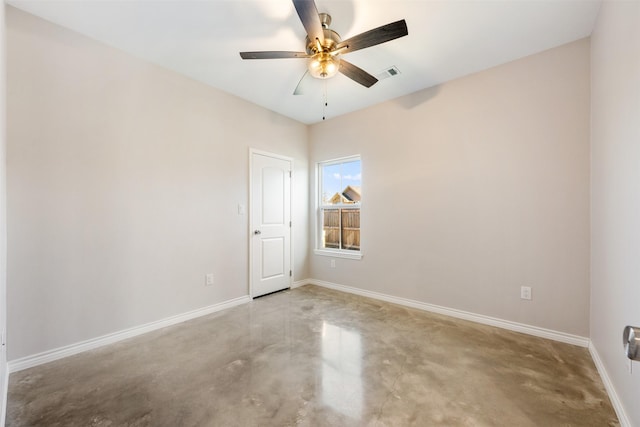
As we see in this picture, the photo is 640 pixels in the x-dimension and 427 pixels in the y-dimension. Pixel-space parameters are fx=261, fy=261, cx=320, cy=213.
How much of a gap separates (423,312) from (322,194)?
232 cm

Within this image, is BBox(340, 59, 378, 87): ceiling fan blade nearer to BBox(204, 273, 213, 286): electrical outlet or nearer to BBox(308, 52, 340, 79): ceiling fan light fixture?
BBox(308, 52, 340, 79): ceiling fan light fixture

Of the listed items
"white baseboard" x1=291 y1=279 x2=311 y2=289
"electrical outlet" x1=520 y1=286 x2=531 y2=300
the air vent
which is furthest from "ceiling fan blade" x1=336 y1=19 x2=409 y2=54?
"white baseboard" x1=291 y1=279 x2=311 y2=289

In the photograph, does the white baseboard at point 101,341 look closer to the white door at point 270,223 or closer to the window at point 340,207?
the white door at point 270,223

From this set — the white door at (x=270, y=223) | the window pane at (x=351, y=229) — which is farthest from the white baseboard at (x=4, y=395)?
the window pane at (x=351, y=229)

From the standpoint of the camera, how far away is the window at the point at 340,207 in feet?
13.0

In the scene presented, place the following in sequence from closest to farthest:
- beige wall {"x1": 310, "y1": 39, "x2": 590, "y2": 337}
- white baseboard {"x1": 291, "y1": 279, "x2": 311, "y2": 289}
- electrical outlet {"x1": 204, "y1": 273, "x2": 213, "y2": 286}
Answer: beige wall {"x1": 310, "y1": 39, "x2": 590, "y2": 337} < electrical outlet {"x1": 204, "y1": 273, "x2": 213, "y2": 286} < white baseboard {"x1": 291, "y1": 279, "x2": 311, "y2": 289}

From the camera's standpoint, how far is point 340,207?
162 inches

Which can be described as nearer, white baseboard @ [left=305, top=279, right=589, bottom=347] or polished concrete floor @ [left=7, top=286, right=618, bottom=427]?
polished concrete floor @ [left=7, top=286, right=618, bottom=427]

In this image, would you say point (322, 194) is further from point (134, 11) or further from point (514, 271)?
point (134, 11)

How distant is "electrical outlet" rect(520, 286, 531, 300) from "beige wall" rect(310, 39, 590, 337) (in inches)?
1.5

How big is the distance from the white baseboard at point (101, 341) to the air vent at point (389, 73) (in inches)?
128

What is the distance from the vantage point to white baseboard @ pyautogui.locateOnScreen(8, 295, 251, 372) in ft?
6.42

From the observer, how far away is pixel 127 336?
2455mm

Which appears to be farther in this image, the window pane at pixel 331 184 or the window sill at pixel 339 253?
the window pane at pixel 331 184
